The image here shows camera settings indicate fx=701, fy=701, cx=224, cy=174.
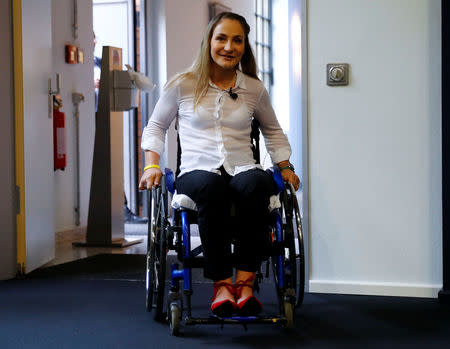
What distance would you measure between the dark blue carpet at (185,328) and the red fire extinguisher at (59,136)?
1434mm

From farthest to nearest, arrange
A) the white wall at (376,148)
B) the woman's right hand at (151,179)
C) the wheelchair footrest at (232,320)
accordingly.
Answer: the white wall at (376,148) < the woman's right hand at (151,179) < the wheelchair footrest at (232,320)

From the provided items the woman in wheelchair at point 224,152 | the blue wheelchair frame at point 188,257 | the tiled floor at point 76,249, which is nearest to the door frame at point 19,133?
the tiled floor at point 76,249

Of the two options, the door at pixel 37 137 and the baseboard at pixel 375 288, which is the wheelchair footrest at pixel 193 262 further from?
the door at pixel 37 137

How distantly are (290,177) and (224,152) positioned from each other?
257 mm

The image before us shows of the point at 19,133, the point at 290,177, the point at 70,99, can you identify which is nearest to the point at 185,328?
the point at 290,177

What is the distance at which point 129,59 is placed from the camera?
6168 millimetres

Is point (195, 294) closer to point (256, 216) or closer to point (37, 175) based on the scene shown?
point (256, 216)

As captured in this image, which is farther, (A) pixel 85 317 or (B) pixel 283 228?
(A) pixel 85 317

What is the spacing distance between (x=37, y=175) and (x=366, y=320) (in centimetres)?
197

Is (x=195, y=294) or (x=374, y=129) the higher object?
(x=374, y=129)

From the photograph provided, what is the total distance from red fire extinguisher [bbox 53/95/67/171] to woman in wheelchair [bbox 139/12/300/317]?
82.4 inches

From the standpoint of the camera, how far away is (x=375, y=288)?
2949 millimetres

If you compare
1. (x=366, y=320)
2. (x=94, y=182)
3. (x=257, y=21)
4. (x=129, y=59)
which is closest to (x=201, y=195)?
(x=366, y=320)

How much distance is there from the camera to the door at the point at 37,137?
351 centimetres
